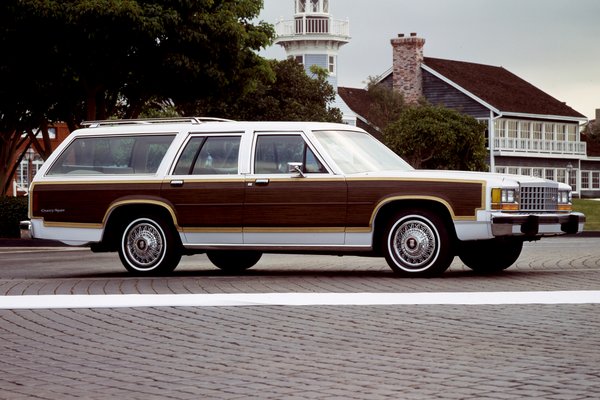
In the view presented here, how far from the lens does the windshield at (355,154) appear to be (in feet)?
48.9

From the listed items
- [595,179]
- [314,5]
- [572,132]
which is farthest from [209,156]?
[595,179]

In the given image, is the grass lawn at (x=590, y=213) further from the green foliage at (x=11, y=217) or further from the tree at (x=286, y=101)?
the tree at (x=286, y=101)

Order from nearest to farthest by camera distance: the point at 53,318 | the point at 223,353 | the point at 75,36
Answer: the point at 223,353
the point at 53,318
the point at 75,36

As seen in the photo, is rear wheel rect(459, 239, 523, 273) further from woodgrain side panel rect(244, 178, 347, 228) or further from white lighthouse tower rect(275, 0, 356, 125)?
white lighthouse tower rect(275, 0, 356, 125)

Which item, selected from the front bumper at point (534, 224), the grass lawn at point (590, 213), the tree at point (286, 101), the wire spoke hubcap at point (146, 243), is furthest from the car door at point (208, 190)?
the tree at point (286, 101)

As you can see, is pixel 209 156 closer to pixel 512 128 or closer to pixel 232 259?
pixel 232 259

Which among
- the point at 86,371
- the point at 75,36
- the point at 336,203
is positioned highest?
the point at 75,36

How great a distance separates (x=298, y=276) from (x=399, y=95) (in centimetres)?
5939

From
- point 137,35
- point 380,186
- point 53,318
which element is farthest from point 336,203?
point 137,35

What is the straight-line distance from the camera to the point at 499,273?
15.3 meters

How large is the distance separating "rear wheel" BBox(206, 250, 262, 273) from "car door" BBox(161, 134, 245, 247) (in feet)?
4.61

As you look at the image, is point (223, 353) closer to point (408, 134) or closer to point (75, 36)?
point (75, 36)

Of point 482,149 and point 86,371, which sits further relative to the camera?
point 482,149

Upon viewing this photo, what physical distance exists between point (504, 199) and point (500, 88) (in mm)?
70852
